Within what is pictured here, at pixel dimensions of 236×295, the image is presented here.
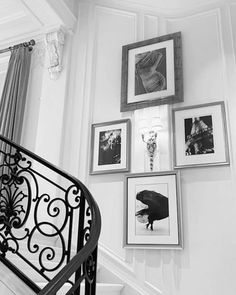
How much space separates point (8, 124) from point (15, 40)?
1654mm

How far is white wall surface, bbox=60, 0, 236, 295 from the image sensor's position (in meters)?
3.39

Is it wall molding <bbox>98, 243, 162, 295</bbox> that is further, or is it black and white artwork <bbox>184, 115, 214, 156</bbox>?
black and white artwork <bbox>184, 115, 214, 156</bbox>

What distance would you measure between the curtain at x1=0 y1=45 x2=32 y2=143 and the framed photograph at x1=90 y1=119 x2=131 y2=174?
3.97 ft

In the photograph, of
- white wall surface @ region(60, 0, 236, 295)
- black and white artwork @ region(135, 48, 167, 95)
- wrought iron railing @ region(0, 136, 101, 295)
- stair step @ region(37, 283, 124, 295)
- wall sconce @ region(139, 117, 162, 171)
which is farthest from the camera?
black and white artwork @ region(135, 48, 167, 95)

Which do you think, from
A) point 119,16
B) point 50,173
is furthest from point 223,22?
point 50,173

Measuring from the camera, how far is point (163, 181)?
3746mm

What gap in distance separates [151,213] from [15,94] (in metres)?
2.73

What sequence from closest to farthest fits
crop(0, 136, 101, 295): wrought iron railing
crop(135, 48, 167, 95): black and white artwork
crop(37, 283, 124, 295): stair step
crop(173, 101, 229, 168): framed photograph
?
crop(0, 136, 101, 295): wrought iron railing, crop(37, 283, 124, 295): stair step, crop(173, 101, 229, 168): framed photograph, crop(135, 48, 167, 95): black and white artwork

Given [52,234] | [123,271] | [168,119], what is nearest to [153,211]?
[123,271]

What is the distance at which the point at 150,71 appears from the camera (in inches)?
173

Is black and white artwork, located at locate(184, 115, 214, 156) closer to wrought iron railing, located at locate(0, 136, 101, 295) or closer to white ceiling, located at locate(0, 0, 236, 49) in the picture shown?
wrought iron railing, located at locate(0, 136, 101, 295)

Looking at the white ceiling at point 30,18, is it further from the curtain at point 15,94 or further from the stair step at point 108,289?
the stair step at point 108,289

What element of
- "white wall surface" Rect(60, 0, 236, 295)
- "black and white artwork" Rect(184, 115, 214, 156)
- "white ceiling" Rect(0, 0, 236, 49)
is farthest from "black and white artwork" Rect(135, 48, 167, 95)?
"white ceiling" Rect(0, 0, 236, 49)

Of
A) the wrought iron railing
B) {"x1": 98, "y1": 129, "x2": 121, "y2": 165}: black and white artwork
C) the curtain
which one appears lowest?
the wrought iron railing
